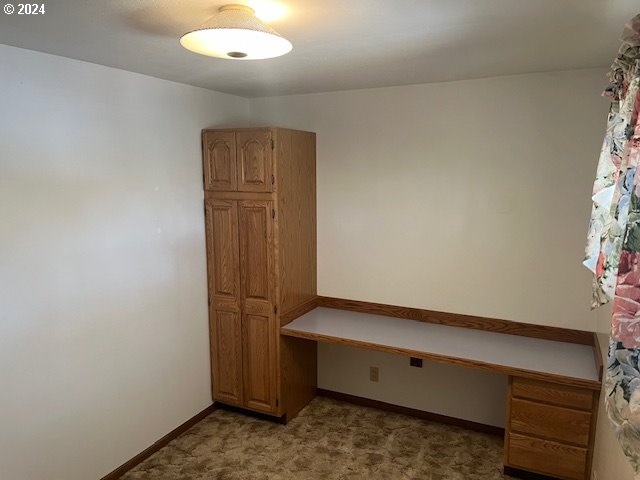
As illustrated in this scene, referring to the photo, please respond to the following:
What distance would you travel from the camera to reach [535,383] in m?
2.70

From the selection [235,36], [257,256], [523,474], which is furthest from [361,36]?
[523,474]

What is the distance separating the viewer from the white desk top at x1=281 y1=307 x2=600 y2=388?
2.71 m

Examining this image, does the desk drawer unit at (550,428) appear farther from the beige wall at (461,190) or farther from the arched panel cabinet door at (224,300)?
the arched panel cabinet door at (224,300)

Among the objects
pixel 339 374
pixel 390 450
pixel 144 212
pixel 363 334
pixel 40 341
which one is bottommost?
pixel 390 450

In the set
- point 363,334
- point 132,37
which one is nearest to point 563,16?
point 132,37

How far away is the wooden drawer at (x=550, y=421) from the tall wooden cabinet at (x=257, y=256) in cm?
159

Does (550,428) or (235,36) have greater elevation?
(235,36)

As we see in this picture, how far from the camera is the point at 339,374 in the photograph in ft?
12.8

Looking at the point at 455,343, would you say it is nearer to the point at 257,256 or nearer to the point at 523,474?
the point at 523,474

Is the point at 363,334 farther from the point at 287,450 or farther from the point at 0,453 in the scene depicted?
the point at 0,453

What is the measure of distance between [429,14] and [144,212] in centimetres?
210

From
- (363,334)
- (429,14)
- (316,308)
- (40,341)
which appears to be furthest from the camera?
(316,308)
